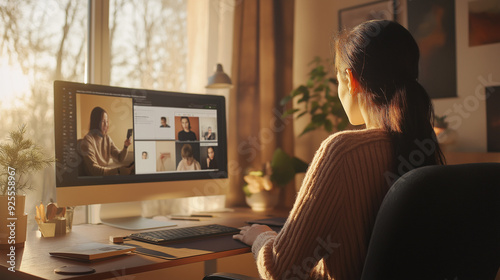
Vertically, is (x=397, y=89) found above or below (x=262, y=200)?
above

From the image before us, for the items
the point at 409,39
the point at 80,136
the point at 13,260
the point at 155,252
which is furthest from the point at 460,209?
the point at 80,136

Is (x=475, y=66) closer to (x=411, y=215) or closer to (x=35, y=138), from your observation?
(x=411, y=215)

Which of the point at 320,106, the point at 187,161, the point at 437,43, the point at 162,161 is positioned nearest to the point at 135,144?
the point at 162,161

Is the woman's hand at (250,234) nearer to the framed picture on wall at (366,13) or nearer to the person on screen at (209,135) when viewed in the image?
the person on screen at (209,135)

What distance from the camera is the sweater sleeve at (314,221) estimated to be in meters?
0.95

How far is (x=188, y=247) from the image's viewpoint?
49.7 inches

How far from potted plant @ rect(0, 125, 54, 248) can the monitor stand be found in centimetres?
33

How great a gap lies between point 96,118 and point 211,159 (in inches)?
19.4

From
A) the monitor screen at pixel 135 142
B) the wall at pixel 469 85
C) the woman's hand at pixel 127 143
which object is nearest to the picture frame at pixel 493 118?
the wall at pixel 469 85

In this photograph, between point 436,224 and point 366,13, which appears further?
point 366,13

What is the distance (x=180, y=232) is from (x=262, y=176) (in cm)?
85

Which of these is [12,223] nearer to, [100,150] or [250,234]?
[100,150]

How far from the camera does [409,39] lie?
1.04 metres

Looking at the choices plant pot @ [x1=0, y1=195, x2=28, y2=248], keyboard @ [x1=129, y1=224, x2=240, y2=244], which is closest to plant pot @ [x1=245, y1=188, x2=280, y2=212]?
keyboard @ [x1=129, y1=224, x2=240, y2=244]
